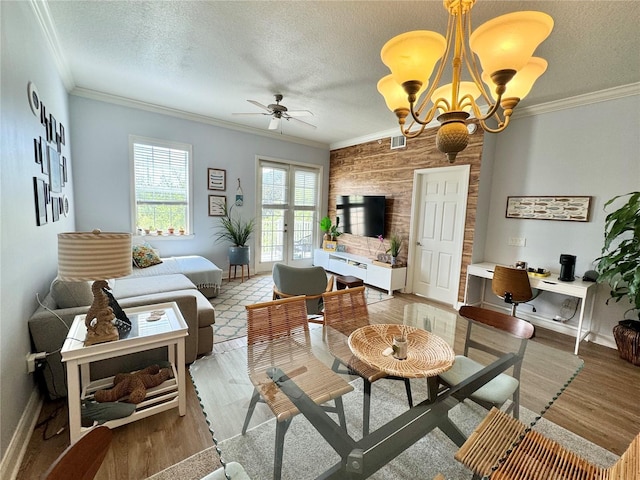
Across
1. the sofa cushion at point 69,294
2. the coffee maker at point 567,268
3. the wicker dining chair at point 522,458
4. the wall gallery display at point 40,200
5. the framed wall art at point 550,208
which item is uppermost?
the framed wall art at point 550,208

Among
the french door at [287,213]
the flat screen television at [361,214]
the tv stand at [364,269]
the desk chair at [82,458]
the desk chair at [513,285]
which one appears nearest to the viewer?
the desk chair at [82,458]

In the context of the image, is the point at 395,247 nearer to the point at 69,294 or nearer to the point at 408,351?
the point at 408,351

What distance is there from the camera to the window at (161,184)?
14.1 ft

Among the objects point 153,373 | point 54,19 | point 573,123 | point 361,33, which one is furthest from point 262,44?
point 573,123

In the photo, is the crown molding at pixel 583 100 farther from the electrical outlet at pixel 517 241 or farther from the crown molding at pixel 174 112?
the crown molding at pixel 174 112

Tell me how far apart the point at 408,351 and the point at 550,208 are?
3150 mm

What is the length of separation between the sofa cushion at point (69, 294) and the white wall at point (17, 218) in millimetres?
118

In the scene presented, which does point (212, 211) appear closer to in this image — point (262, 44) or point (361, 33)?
point (262, 44)

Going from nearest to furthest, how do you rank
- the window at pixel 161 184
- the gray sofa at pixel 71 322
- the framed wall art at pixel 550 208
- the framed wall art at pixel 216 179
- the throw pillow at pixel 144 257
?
the gray sofa at pixel 71 322 < the framed wall art at pixel 550 208 < the throw pillow at pixel 144 257 < the window at pixel 161 184 < the framed wall art at pixel 216 179

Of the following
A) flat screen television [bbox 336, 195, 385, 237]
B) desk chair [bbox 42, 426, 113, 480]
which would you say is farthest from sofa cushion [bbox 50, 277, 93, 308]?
flat screen television [bbox 336, 195, 385, 237]

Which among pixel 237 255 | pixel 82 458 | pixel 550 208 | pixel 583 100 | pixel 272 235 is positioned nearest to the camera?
pixel 82 458

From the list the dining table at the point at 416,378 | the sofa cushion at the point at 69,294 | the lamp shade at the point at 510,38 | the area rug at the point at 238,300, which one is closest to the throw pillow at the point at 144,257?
the area rug at the point at 238,300

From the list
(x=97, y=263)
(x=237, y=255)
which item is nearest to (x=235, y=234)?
(x=237, y=255)

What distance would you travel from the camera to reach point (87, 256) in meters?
1.49
